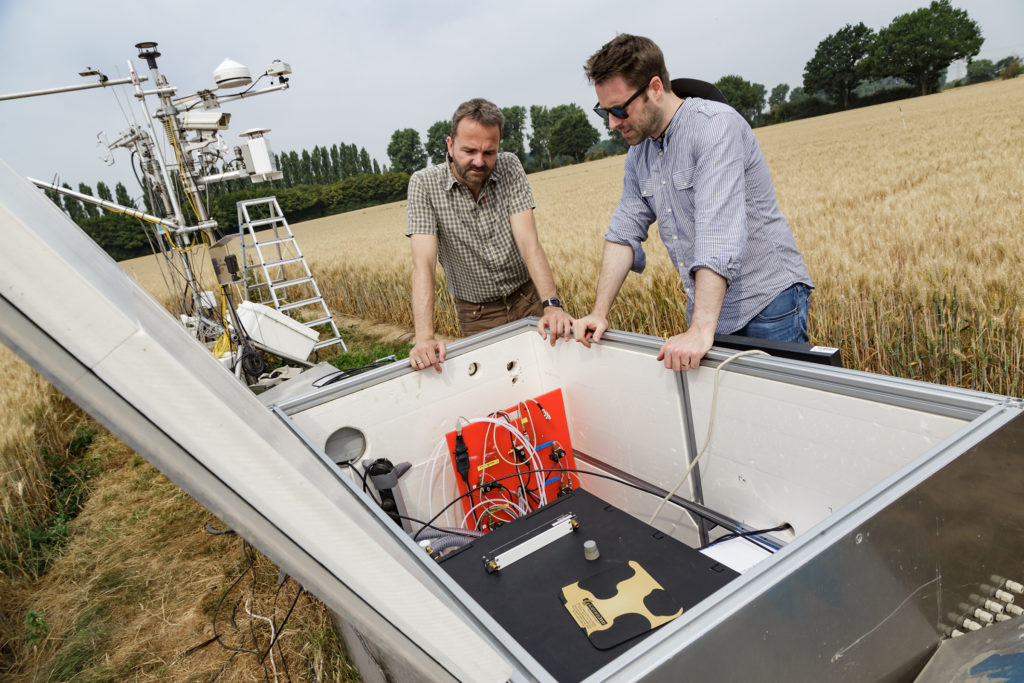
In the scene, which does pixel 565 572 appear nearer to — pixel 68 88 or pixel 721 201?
pixel 721 201

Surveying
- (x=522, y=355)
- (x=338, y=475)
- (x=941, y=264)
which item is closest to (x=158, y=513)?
(x=522, y=355)

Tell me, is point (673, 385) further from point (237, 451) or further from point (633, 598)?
point (237, 451)

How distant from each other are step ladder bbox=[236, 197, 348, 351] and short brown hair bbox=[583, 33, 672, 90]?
5.49m

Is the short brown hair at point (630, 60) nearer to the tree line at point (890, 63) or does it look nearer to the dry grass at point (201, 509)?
the dry grass at point (201, 509)

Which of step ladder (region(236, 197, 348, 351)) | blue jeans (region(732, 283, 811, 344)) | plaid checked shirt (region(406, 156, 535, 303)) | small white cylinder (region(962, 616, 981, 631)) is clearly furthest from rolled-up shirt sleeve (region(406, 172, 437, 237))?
A: step ladder (region(236, 197, 348, 351))

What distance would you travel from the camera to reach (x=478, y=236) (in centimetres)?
283

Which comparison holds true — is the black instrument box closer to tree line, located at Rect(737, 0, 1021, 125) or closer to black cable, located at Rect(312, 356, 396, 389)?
black cable, located at Rect(312, 356, 396, 389)

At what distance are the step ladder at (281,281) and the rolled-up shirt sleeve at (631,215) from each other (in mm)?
5109

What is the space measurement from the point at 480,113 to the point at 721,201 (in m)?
1.06

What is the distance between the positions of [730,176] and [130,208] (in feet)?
22.2

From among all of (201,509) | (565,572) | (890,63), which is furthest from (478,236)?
(890,63)

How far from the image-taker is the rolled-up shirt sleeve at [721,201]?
5.72 ft

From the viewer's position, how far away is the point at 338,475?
4.50 feet

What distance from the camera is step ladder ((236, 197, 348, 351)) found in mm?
7586
